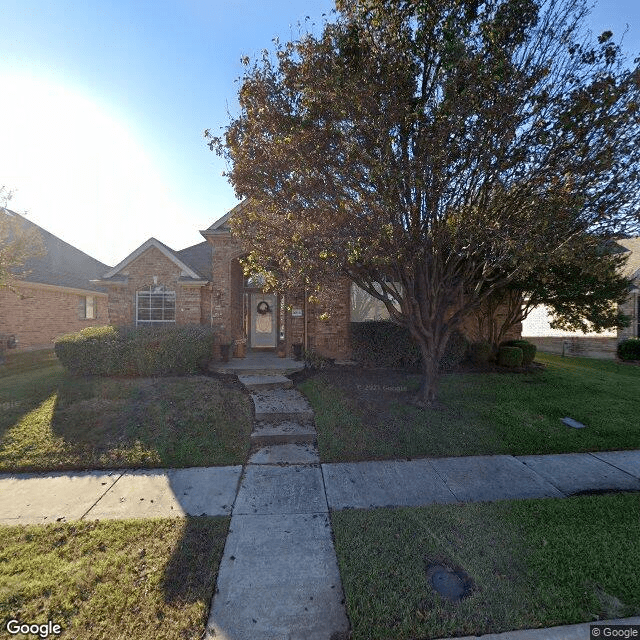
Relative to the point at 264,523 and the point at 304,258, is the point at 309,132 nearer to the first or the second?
the point at 304,258

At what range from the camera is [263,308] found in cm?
1374

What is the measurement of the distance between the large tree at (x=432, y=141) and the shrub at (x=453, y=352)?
14.9 ft

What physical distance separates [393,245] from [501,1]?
3843 mm

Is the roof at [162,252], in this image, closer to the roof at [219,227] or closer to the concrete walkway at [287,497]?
the roof at [219,227]

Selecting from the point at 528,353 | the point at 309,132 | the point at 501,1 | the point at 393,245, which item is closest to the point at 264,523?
the point at 393,245

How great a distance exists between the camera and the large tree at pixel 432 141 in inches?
190

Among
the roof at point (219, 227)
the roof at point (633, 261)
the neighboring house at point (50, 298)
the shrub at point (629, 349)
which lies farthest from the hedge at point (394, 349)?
the neighboring house at point (50, 298)

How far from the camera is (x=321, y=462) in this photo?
5.03 meters

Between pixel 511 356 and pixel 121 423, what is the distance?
10524mm

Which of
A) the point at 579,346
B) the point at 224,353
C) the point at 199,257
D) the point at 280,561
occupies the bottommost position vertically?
the point at 280,561

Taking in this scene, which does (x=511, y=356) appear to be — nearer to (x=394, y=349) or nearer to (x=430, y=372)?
(x=394, y=349)

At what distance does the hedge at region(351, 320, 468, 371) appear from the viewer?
1005cm

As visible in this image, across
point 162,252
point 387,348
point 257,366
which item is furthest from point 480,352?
point 162,252

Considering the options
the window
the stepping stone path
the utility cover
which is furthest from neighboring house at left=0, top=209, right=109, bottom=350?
the utility cover
